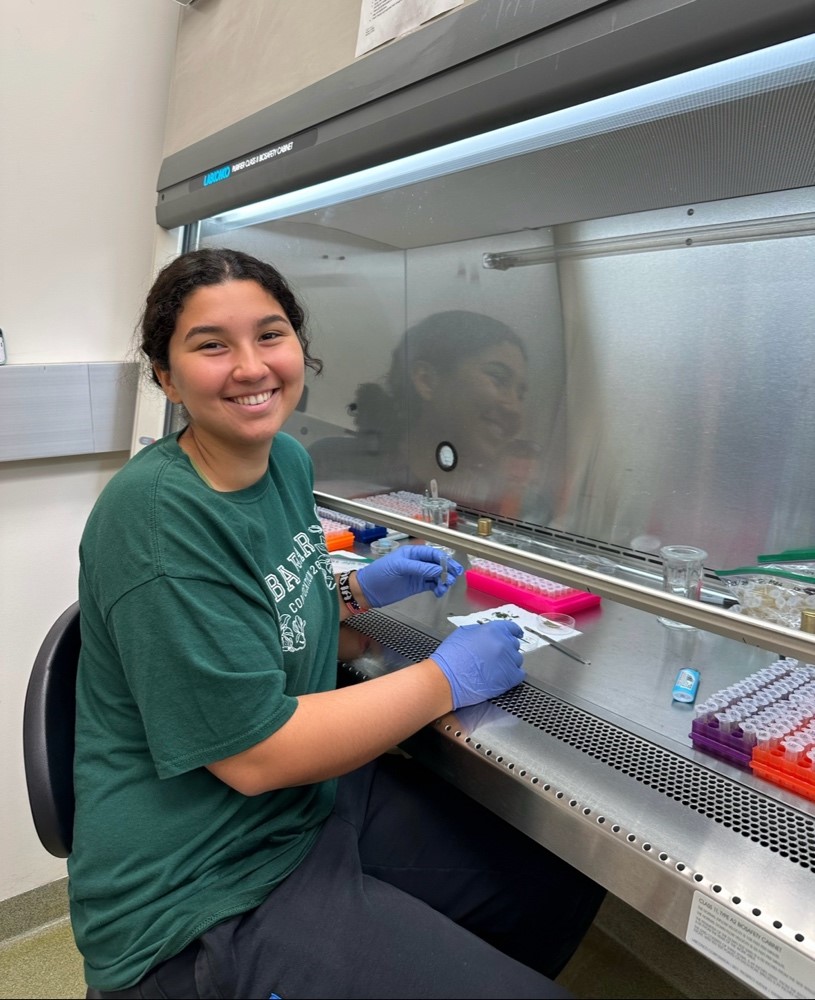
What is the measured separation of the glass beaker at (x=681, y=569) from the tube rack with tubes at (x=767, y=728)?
236 mm

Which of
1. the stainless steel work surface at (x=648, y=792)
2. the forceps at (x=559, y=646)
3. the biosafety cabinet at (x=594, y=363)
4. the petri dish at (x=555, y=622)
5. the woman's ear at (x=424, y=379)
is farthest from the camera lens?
the woman's ear at (x=424, y=379)

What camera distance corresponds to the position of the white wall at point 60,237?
5.30 ft

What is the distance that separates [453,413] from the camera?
1.76 meters

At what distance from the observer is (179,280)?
2.97 feet

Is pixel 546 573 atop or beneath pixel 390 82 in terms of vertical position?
beneath

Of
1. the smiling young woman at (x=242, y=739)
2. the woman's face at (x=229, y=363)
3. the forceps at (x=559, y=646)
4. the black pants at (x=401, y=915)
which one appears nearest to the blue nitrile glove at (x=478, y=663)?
the smiling young woman at (x=242, y=739)

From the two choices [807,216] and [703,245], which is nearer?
[807,216]

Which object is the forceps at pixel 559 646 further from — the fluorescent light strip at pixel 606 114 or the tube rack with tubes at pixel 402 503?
the fluorescent light strip at pixel 606 114

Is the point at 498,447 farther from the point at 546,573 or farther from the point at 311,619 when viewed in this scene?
the point at 311,619

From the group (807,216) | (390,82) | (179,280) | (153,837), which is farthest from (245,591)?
(807,216)

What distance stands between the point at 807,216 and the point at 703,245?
173 mm

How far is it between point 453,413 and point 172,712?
115 centimetres

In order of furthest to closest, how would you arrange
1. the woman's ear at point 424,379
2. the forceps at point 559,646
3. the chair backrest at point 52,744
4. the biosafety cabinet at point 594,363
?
the woman's ear at point 424,379, the forceps at point 559,646, the chair backrest at point 52,744, the biosafety cabinet at point 594,363

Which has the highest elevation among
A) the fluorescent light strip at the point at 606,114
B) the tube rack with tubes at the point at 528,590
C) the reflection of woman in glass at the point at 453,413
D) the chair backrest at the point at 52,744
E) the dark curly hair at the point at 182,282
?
the fluorescent light strip at the point at 606,114
